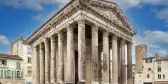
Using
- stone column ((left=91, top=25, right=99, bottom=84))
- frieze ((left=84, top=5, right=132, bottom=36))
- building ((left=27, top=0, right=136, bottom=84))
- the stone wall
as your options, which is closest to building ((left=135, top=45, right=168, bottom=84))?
the stone wall

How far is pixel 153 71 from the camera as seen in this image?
68312 millimetres

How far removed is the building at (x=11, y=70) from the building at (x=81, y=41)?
52.9 feet

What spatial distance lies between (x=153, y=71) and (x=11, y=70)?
36182 mm

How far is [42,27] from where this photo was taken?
122ft

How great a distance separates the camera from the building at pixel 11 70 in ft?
180

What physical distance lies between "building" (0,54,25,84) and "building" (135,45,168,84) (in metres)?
31.6

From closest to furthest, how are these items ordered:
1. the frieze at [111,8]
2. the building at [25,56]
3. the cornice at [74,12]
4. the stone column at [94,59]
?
the cornice at [74,12]
the stone column at [94,59]
the frieze at [111,8]
the building at [25,56]

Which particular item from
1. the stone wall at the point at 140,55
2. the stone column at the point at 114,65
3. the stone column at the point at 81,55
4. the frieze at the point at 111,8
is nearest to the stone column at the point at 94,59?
the stone column at the point at 81,55

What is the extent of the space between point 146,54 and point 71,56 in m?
46.8

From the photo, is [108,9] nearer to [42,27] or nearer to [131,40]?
[131,40]

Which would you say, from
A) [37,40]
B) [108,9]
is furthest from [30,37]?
[108,9]

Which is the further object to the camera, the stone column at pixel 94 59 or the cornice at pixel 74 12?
the stone column at pixel 94 59

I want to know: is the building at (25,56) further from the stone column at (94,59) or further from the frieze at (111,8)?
the stone column at (94,59)

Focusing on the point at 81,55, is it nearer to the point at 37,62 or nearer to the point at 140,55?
the point at 37,62
